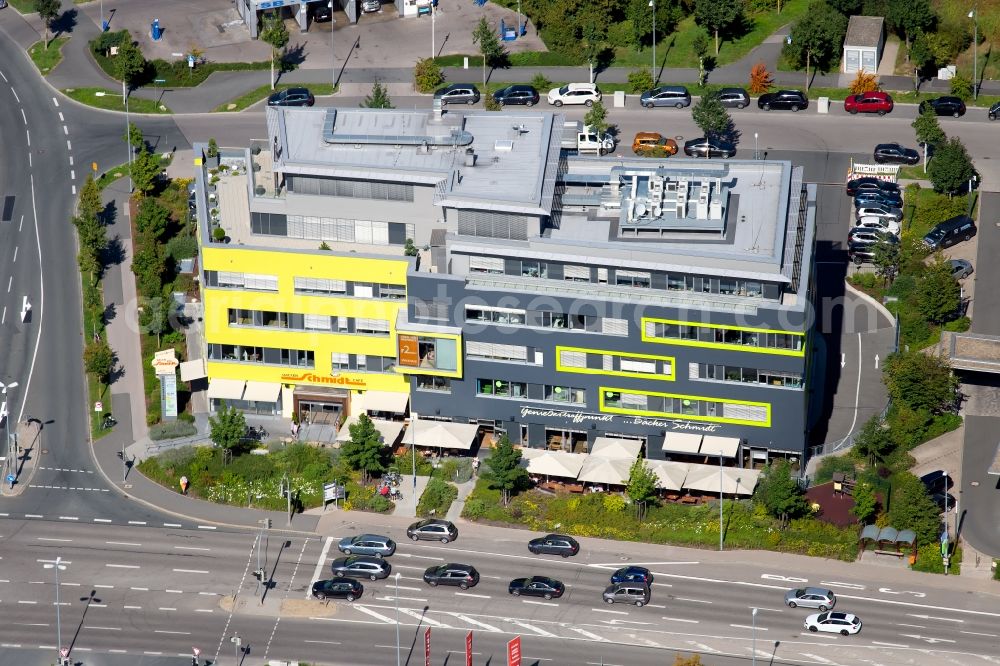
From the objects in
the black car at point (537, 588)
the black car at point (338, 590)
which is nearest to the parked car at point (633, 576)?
the black car at point (537, 588)

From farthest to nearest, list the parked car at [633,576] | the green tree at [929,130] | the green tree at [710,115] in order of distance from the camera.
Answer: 1. the green tree at [710,115]
2. the green tree at [929,130]
3. the parked car at [633,576]

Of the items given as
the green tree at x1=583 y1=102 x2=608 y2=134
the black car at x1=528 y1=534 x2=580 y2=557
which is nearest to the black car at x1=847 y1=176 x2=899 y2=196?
the green tree at x1=583 y1=102 x2=608 y2=134

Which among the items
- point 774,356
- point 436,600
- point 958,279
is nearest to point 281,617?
point 436,600

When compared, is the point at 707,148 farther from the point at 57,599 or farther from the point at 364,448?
the point at 57,599

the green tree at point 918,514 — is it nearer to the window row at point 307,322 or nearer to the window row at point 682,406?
the window row at point 682,406

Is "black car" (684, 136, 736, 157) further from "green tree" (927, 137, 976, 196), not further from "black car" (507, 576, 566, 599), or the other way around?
"black car" (507, 576, 566, 599)

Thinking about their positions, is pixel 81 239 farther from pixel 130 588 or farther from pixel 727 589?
pixel 727 589
